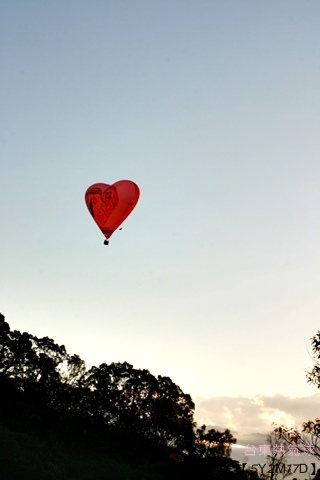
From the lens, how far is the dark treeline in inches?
2438

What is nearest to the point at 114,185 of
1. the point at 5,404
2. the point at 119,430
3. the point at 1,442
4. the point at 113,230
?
the point at 113,230

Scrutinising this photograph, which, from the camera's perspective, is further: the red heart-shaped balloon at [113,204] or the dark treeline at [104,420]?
the dark treeline at [104,420]

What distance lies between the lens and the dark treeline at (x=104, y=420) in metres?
61.9

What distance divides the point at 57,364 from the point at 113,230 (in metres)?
50.9

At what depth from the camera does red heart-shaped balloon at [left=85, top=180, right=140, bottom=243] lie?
3241cm

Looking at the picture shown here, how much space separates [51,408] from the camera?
7188 cm

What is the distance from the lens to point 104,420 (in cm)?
7488

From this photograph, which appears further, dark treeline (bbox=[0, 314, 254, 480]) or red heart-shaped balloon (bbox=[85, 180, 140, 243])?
dark treeline (bbox=[0, 314, 254, 480])

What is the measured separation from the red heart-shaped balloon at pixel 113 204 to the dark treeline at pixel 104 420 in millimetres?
37042

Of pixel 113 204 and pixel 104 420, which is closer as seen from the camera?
pixel 113 204

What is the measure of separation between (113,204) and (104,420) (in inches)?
2102

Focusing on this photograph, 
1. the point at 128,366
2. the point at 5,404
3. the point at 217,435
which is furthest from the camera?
the point at 128,366

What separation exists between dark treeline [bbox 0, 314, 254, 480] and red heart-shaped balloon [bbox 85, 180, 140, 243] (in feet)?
122

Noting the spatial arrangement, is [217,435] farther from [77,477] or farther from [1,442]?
[1,442]
